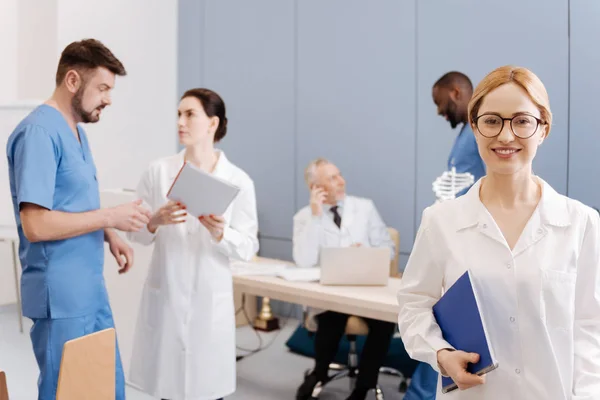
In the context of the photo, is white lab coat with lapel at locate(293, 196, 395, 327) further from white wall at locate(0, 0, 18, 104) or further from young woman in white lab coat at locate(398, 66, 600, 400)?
white wall at locate(0, 0, 18, 104)

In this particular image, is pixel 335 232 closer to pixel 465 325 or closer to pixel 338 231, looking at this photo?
pixel 338 231

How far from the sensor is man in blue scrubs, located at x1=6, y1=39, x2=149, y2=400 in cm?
206

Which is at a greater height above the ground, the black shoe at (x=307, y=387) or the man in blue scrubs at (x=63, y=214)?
the man in blue scrubs at (x=63, y=214)

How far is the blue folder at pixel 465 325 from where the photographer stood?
1285 mm

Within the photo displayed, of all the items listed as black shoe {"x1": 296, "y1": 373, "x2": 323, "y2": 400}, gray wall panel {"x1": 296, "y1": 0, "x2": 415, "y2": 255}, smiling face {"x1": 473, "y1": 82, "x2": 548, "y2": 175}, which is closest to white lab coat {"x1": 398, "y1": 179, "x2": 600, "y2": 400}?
smiling face {"x1": 473, "y1": 82, "x2": 548, "y2": 175}

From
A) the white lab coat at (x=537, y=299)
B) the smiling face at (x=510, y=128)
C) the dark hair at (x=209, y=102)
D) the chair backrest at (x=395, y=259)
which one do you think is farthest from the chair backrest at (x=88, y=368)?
the chair backrest at (x=395, y=259)

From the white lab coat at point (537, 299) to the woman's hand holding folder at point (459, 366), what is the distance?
0.03 metres

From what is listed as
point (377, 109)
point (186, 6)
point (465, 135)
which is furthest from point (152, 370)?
point (186, 6)

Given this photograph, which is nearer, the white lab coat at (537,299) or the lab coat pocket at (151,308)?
the white lab coat at (537,299)

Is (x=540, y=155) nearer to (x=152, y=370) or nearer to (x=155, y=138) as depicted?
(x=152, y=370)

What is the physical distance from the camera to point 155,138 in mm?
5871

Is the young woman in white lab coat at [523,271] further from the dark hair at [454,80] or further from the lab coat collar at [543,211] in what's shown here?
the dark hair at [454,80]

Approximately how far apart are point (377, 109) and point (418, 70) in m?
0.41

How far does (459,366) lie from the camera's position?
133 centimetres
